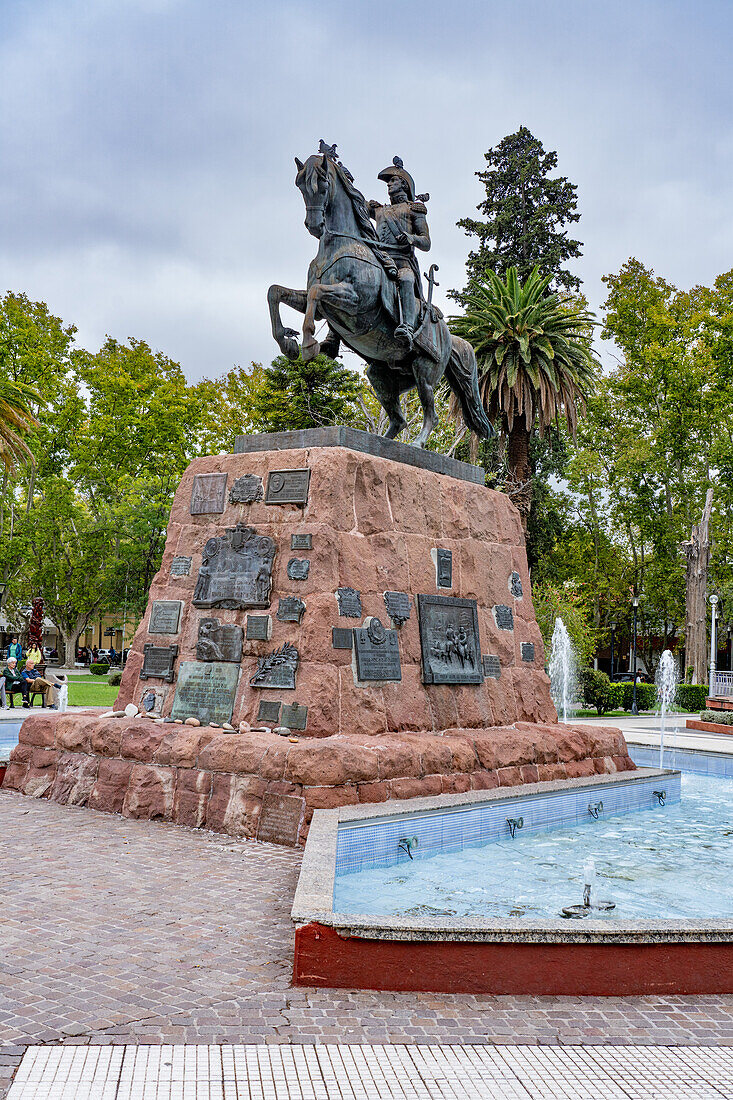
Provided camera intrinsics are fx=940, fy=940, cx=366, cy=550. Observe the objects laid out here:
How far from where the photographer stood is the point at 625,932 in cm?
439

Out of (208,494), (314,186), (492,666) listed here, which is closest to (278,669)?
(208,494)

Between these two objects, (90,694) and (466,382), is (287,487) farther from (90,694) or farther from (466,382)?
(90,694)

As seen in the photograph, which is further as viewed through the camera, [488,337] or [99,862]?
[488,337]

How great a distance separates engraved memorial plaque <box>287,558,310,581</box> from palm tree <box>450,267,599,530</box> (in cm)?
1834

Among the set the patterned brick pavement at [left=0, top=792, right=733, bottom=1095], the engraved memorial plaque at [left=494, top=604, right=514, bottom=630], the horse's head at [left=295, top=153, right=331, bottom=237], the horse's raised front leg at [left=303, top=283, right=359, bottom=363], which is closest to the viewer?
the patterned brick pavement at [left=0, top=792, right=733, bottom=1095]

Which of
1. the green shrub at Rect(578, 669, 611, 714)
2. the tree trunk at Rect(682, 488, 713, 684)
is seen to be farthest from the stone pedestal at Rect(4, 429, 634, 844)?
the tree trunk at Rect(682, 488, 713, 684)

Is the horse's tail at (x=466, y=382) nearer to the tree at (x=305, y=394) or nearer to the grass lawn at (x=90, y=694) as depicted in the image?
the grass lawn at (x=90, y=694)

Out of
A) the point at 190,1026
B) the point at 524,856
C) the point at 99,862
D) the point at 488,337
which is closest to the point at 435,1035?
the point at 190,1026

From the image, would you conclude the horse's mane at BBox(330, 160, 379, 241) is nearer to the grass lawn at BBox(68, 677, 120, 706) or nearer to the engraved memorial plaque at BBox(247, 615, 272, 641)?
the engraved memorial plaque at BBox(247, 615, 272, 641)

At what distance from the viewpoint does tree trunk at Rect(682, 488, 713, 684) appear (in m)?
37.5

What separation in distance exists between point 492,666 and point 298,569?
9.93 feet

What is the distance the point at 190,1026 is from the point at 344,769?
12.6 ft

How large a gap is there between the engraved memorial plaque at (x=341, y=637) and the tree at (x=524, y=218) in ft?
93.4

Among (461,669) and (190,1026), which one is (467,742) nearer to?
(461,669)
